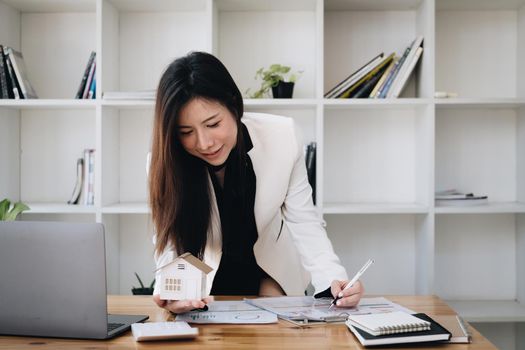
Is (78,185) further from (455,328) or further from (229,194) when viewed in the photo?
(455,328)

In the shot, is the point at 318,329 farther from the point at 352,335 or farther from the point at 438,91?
the point at 438,91

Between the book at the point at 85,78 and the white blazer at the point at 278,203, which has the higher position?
the book at the point at 85,78

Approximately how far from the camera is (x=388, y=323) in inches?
47.6

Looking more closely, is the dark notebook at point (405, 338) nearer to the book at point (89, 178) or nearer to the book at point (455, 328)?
the book at point (455, 328)

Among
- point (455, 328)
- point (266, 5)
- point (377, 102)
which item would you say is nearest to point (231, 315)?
point (455, 328)

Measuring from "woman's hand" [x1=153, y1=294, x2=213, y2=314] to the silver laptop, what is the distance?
0.18 meters

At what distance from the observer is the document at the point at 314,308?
137 centimetres

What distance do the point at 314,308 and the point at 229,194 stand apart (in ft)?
1.63

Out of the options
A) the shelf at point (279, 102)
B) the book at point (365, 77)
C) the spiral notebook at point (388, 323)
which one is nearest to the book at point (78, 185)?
the shelf at point (279, 102)

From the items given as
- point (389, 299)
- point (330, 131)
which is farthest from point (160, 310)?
point (330, 131)

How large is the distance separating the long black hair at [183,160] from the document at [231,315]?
25 cm

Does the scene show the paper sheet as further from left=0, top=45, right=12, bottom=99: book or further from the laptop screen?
left=0, top=45, right=12, bottom=99: book

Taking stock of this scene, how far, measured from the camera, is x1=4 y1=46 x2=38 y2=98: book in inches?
111

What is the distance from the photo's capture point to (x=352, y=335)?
1.25 m
